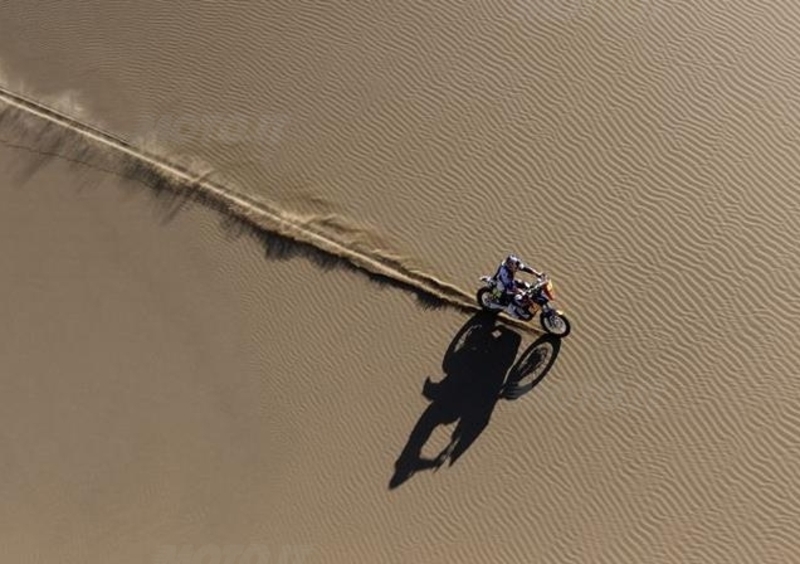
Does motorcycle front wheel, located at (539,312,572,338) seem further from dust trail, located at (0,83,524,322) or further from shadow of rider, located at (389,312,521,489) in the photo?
dust trail, located at (0,83,524,322)

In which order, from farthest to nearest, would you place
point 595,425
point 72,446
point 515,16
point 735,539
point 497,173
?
1. point 515,16
2. point 497,173
3. point 72,446
4. point 595,425
5. point 735,539

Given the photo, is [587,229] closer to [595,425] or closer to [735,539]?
[595,425]

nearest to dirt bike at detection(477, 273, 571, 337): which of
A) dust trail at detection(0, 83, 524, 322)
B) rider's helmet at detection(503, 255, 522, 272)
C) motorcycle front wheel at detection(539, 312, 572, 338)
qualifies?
motorcycle front wheel at detection(539, 312, 572, 338)

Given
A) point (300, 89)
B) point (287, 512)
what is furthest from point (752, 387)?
point (300, 89)

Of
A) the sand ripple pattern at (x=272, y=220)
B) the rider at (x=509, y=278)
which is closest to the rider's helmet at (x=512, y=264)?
the rider at (x=509, y=278)

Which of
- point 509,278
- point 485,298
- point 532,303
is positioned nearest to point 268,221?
point 485,298

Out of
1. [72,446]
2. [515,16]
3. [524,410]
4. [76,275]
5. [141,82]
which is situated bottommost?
[72,446]
